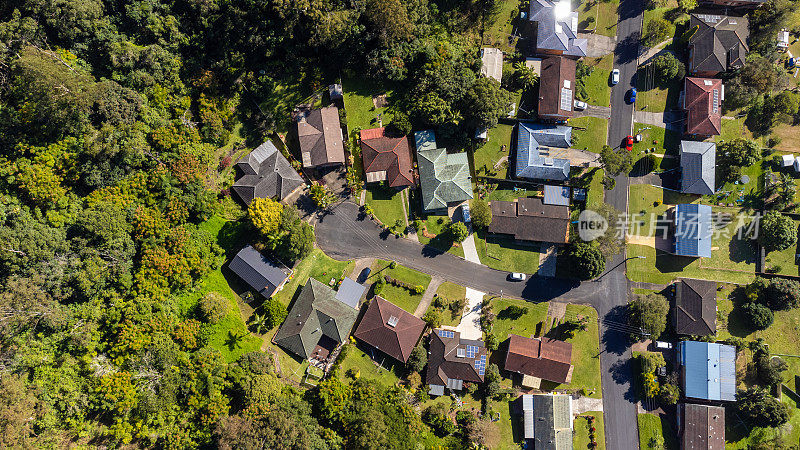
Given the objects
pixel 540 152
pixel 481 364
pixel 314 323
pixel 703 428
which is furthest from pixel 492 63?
pixel 703 428

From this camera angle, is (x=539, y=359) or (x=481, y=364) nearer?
(x=481, y=364)

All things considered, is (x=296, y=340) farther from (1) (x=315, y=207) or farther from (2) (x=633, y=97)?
(2) (x=633, y=97)

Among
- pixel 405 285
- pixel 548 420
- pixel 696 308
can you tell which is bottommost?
pixel 548 420

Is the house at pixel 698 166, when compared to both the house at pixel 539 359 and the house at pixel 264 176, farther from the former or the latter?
the house at pixel 264 176

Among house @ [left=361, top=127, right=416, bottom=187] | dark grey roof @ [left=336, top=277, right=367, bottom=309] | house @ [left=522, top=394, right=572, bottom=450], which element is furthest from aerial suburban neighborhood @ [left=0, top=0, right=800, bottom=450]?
dark grey roof @ [left=336, top=277, right=367, bottom=309]

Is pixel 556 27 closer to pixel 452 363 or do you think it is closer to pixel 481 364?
pixel 481 364

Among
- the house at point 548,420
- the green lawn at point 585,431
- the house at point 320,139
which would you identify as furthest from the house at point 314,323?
the green lawn at point 585,431
